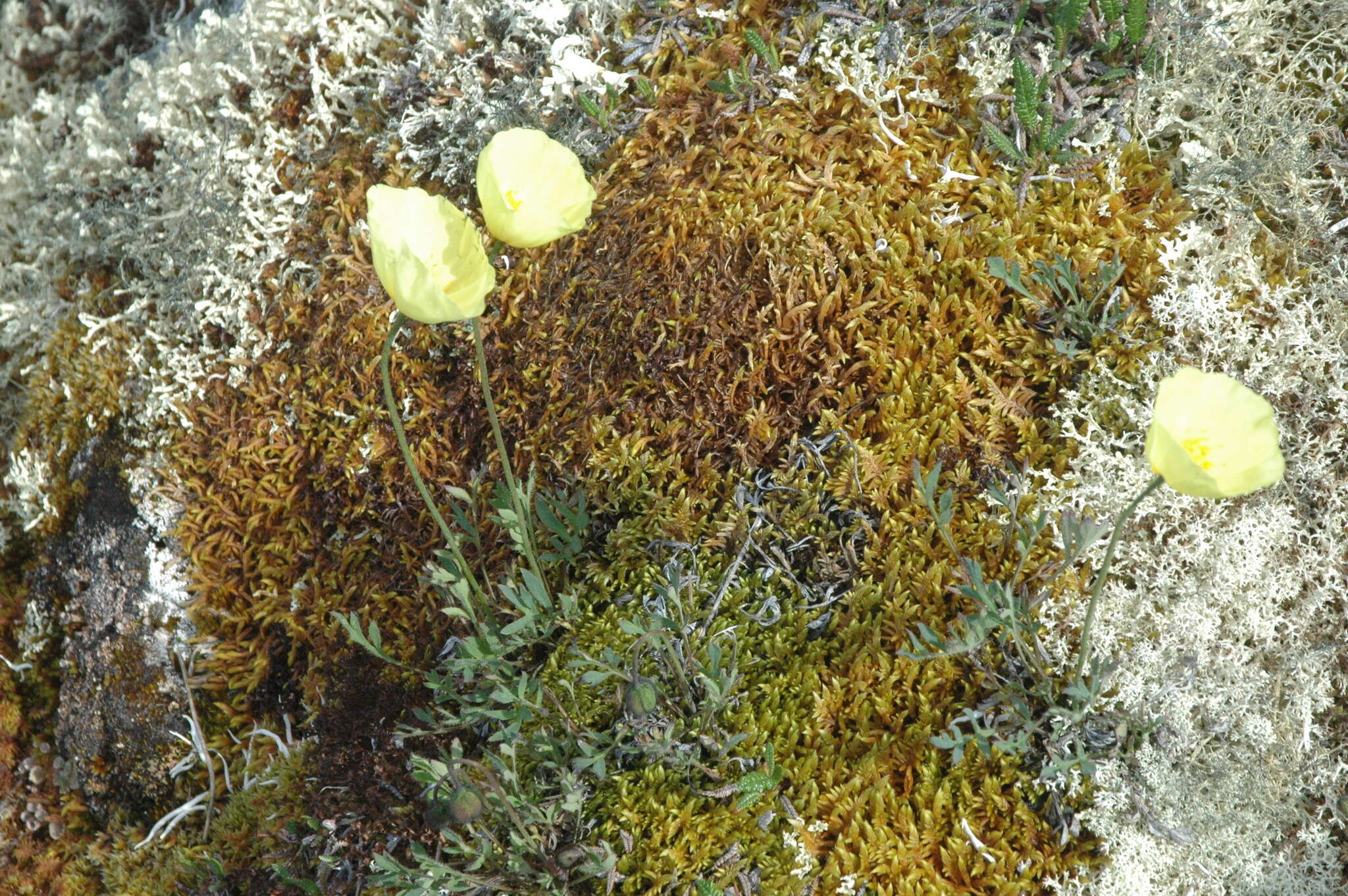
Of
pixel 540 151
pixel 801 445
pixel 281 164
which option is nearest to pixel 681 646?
pixel 801 445

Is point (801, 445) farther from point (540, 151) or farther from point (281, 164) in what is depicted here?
point (281, 164)

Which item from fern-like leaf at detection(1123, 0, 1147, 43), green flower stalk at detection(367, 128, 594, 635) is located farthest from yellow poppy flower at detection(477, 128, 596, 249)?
fern-like leaf at detection(1123, 0, 1147, 43)

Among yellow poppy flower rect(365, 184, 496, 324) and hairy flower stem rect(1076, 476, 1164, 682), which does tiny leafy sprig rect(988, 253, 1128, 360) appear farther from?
yellow poppy flower rect(365, 184, 496, 324)

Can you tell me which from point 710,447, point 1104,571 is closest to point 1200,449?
point 1104,571

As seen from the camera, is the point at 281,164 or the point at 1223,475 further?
the point at 281,164

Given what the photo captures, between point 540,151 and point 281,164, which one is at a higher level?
point 540,151

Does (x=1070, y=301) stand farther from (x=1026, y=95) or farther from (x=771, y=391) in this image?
(x=771, y=391)

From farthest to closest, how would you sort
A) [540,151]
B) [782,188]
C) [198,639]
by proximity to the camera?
1. [198,639]
2. [782,188]
3. [540,151]
